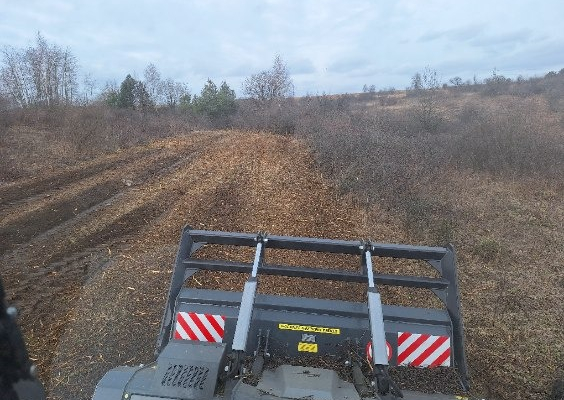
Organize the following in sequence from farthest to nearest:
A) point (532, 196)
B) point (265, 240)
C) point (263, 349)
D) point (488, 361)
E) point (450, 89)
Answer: point (450, 89) → point (532, 196) → point (488, 361) → point (265, 240) → point (263, 349)

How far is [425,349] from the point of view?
11.4ft

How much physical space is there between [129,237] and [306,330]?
6072mm

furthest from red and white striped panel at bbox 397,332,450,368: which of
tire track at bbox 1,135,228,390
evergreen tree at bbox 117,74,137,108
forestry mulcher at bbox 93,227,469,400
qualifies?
evergreen tree at bbox 117,74,137,108

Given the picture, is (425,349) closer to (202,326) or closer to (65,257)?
(202,326)

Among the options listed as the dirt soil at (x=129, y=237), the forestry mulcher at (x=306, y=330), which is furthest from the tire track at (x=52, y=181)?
the forestry mulcher at (x=306, y=330)

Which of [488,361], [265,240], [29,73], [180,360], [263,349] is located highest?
[29,73]

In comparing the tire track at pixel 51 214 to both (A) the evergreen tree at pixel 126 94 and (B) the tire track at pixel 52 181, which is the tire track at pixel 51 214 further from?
(A) the evergreen tree at pixel 126 94

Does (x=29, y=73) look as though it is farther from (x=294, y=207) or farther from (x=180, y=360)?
(x=180, y=360)

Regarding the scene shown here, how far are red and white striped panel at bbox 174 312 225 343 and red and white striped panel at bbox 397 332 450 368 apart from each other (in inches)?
53.0

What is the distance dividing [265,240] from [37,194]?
10111 millimetres

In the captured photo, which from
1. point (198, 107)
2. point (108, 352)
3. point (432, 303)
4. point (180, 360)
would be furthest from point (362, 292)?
point (198, 107)

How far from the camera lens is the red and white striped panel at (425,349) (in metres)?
3.47

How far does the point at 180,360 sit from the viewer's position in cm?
250

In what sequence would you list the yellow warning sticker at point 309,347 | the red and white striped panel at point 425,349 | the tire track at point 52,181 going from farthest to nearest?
the tire track at point 52,181
the red and white striped panel at point 425,349
the yellow warning sticker at point 309,347
